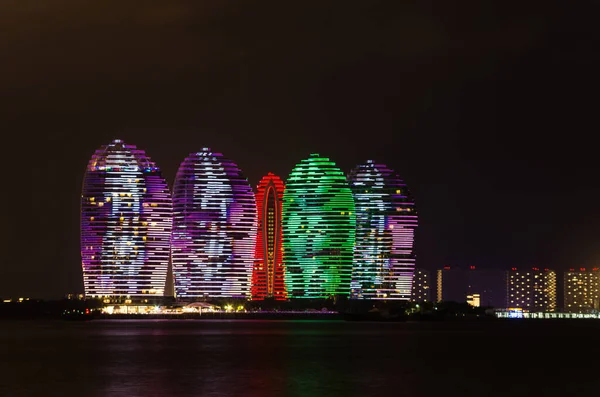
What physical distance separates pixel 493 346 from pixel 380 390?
219 ft

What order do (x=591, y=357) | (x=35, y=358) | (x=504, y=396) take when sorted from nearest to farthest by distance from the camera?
1. (x=504, y=396)
2. (x=35, y=358)
3. (x=591, y=357)

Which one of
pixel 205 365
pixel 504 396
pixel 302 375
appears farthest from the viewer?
pixel 205 365

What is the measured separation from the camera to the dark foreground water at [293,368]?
79.6 m

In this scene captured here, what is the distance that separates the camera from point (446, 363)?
107438 millimetres

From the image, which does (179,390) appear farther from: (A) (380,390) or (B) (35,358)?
(B) (35,358)

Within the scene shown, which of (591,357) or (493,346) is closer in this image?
(591,357)

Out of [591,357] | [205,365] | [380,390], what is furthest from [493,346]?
[380,390]

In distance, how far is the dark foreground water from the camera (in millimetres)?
79625

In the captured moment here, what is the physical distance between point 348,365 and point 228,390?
26263 mm

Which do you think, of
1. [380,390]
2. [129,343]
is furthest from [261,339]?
[380,390]

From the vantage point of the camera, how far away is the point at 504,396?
7662 centimetres

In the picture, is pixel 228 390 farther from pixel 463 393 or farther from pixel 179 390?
pixel 463 393

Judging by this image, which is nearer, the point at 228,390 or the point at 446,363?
the point at 228,390

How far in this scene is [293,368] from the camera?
322ft
